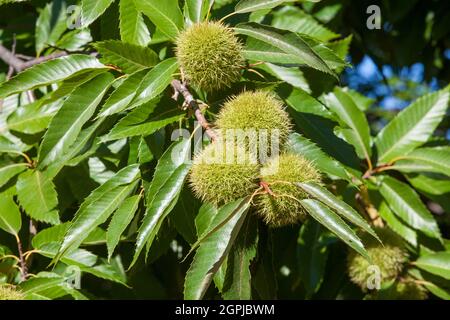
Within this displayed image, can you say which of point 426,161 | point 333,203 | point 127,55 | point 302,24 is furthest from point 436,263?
point 127,55

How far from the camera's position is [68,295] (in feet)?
5.49

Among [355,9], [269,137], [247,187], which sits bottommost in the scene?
[247,187]

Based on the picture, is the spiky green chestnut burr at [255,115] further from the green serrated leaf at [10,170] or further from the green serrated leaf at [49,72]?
the green serrated leaf at [10,170]

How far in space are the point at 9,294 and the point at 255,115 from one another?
0.70 m

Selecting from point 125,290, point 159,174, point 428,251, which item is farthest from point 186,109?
point 428,251

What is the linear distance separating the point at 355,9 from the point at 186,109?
1.81 m

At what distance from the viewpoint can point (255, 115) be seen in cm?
131

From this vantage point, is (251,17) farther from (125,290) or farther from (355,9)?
(355,9)

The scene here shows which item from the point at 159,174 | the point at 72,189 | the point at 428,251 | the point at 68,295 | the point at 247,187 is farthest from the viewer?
the point at 428,251

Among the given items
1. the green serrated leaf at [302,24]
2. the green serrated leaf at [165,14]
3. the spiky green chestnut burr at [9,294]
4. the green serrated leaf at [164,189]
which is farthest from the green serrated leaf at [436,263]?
the spiky green chestnut burr at [9,294]

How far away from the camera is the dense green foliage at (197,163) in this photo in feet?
4.25

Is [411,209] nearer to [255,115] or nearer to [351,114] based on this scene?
[351,114]

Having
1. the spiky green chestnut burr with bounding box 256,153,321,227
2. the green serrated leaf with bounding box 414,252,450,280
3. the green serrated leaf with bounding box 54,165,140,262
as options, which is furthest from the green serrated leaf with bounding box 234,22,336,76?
the green serrated leaf with bounding box 414,252,450,280

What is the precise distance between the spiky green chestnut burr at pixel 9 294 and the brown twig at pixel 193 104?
0.58m
